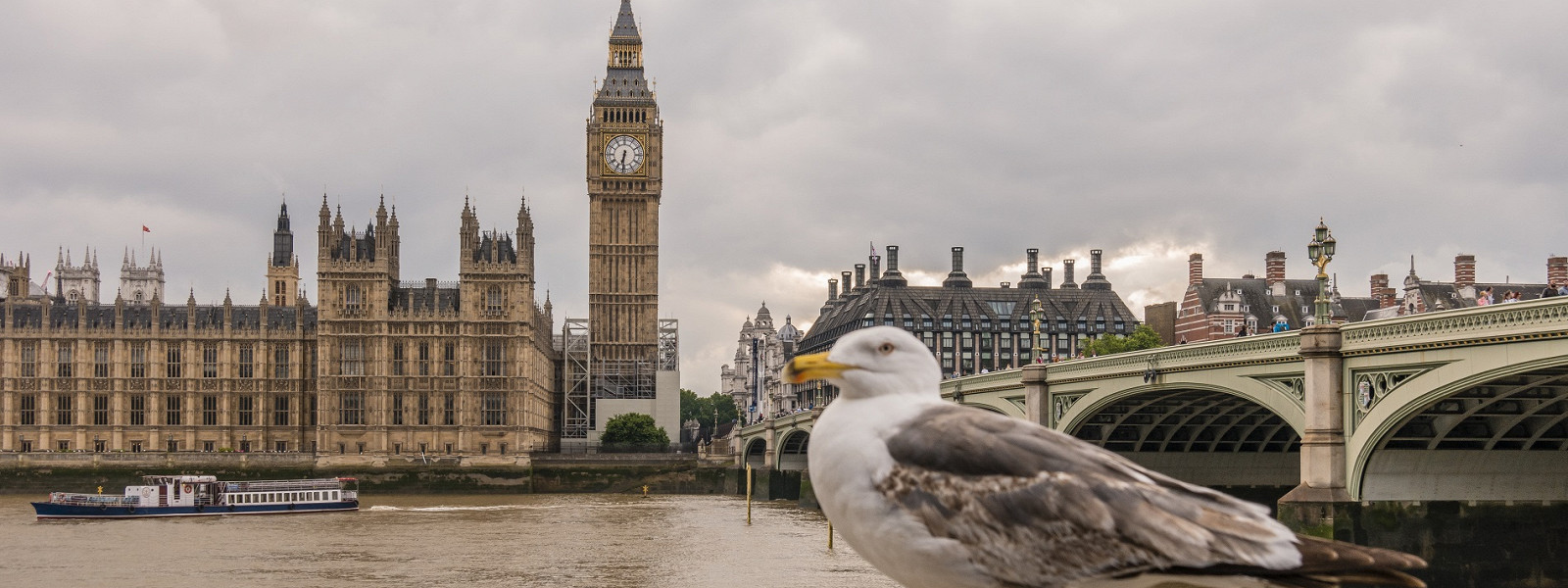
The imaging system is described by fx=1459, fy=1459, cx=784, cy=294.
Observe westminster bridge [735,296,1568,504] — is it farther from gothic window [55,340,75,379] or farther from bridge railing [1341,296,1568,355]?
gothic window [55,340,75,379]

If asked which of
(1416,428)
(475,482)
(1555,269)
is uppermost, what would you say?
(1555,269)

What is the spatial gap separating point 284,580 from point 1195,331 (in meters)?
56.8

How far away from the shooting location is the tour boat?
5297 centimetres

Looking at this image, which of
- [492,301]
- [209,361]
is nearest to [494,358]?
[492,301]

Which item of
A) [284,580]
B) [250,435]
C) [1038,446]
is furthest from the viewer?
[250,435]

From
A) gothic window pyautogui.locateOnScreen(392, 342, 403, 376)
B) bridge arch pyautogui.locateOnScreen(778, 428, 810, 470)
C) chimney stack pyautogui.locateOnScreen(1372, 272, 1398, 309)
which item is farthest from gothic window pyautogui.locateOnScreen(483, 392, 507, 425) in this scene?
chimney stack pyautogui.locateOnScreen(1372, 272, 1398, 309)

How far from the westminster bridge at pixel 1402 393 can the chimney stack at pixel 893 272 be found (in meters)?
87.0

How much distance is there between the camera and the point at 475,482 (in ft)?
263

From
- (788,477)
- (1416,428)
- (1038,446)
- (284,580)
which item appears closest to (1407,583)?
(1038,446)

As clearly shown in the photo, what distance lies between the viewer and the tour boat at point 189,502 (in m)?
53.0

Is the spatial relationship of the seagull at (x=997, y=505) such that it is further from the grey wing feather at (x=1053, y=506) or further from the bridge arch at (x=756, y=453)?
the bridge arch at (x=756, y=453)

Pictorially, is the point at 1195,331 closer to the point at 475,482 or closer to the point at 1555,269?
the point at 1555,269

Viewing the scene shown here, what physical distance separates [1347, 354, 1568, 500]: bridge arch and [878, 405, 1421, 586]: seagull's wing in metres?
17.7

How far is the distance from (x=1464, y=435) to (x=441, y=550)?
79.5ft
